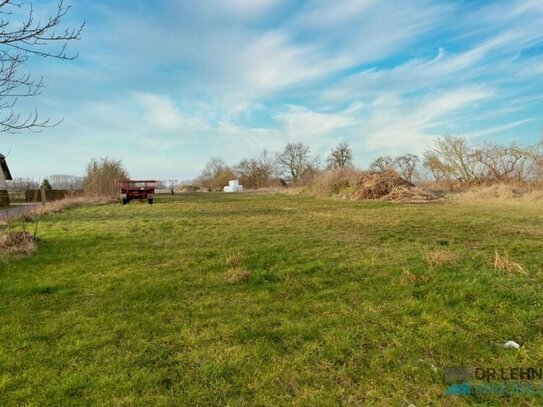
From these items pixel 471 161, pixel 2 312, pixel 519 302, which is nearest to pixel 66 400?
pixel 2 312

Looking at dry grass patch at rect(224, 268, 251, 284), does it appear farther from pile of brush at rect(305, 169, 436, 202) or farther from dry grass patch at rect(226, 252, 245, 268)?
pile of brush at rect(305, 169, 436, 202)

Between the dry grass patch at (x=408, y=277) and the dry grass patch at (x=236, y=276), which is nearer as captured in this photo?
the dry grass patch at (x=408, y=277)

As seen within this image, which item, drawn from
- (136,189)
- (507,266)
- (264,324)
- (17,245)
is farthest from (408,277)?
(136,189)

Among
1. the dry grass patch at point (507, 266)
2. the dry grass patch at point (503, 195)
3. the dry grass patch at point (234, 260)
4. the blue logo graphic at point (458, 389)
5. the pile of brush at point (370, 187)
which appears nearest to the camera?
the blue logo graphic at point (458, 389)

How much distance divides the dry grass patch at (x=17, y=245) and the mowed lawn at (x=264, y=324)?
0.35m

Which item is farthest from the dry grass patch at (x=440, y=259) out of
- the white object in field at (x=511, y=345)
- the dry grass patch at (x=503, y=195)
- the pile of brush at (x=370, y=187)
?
the pile of brush at (x=370, y=187)

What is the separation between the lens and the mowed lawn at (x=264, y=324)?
2438mm

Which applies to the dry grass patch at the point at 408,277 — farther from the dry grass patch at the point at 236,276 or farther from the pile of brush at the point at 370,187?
the pile of brush at the point at 370,187

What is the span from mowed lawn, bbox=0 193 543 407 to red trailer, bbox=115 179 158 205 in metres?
14.8

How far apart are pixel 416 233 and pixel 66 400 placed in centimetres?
721

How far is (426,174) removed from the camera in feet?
91.5

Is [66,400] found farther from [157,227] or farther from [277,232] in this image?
[157,227]

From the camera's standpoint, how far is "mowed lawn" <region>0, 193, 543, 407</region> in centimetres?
244

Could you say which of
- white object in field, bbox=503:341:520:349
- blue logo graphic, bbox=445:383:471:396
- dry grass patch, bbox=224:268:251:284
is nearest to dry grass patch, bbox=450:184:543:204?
dry grass patch, bbox=224:268:251:284
